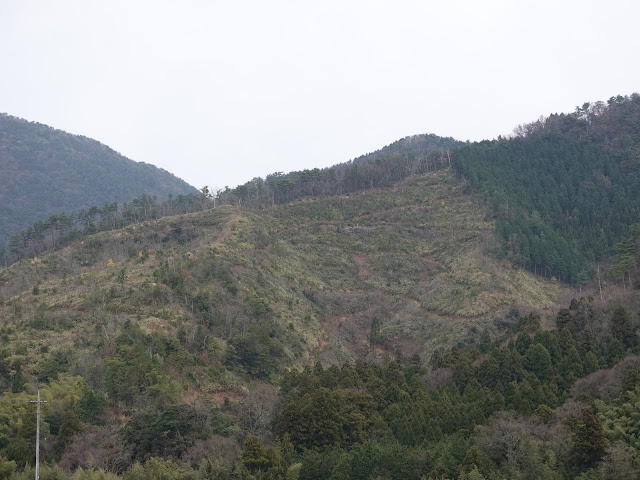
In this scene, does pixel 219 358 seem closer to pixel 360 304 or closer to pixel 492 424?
pixel 492 424

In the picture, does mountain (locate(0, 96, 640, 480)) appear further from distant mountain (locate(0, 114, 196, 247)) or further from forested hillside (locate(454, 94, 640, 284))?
distant mountain (locate(0, 114, 196, 247))

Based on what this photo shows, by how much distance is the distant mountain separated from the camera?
141488 mm

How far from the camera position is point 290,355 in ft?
167

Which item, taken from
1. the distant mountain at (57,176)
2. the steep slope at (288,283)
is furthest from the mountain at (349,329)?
the distant mountain at (57,176)

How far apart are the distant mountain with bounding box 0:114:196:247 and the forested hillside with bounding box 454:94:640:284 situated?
91084 millimetres

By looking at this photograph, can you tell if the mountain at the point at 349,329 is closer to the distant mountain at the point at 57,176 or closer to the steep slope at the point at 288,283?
the steep slope at the point at 288,283

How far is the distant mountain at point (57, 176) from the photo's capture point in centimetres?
14149

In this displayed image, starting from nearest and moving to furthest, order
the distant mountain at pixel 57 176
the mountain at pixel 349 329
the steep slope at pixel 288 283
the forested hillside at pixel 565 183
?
the mountain at pixel 349 329
the steep slope at pixel 288 283
the forested hillside at pixel 565 183
the distant mountain at pixel 57 176

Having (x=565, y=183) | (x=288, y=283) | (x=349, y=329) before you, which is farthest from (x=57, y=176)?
(x=565, y=183)

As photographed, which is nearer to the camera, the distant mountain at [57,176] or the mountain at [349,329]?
the mountain at [349,329]

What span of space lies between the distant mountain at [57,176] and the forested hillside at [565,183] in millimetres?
91084

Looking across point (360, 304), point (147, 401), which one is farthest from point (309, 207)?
point (147, 401)

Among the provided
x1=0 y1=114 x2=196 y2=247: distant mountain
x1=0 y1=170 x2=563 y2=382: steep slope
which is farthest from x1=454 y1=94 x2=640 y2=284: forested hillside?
x1=0 y1=114 x2=196 y2=247: distant mountain

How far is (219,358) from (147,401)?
9310 mm
